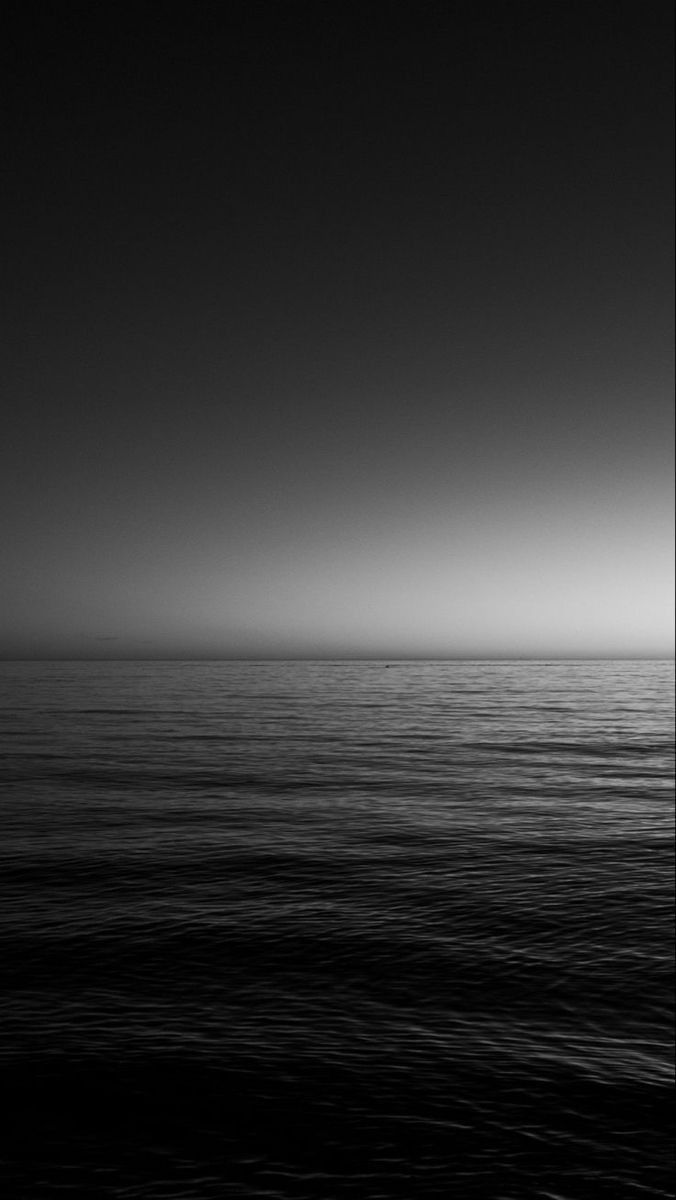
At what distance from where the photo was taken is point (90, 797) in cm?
3588

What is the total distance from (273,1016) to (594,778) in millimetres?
33638

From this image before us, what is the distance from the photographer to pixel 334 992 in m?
16.0

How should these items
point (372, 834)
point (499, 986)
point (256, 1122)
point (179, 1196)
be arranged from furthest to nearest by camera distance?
point (372, 834) < point (499, 986) < point (256, 1122) < point (179, 1196)

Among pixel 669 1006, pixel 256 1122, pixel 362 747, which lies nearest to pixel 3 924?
pixel 256 1122

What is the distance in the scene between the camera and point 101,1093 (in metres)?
12.0

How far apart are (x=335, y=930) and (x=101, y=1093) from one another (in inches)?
333

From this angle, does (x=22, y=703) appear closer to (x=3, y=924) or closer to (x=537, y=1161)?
(x=3, y=924)

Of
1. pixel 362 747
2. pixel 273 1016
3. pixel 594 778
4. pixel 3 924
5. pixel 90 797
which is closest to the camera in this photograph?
pixel 273 1016

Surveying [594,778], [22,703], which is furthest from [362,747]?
[22,703]

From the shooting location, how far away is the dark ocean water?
35.0 feet

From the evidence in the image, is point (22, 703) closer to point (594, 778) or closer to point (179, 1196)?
point (594, 778)

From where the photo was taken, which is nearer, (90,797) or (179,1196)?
(179,1196)

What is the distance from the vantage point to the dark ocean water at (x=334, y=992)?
1066 cm

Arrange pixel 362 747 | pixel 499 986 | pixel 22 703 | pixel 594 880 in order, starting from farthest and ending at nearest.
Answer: pixel 22 703 < pixel 362 747 < pixel 594 880 < pixel 499 986
